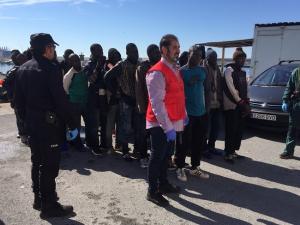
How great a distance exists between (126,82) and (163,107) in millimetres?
1920

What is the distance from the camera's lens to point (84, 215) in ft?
13.2

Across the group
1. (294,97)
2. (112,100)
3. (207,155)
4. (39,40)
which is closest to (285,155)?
(294,97)

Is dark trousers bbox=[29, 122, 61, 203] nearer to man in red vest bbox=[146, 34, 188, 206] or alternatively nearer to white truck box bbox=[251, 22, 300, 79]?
man in red vest bbox=[146, 34, 188, 206]

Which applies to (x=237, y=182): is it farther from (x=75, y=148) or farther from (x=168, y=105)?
(x=75, y=148)

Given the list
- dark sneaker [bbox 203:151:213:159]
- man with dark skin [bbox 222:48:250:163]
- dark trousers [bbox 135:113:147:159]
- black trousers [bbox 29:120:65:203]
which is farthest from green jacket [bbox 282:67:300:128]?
black trousers [bbox 29:120:65:203]

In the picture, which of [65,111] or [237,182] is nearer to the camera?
[65,111]

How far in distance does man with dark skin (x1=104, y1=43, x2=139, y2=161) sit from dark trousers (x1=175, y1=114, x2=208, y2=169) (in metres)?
1.07

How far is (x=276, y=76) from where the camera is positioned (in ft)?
29.0

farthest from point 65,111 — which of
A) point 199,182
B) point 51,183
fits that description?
point 199,182

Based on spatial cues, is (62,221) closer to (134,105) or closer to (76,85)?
(134,105)

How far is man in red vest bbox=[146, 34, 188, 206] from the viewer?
3947 mm

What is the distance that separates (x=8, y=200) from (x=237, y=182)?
3.23m

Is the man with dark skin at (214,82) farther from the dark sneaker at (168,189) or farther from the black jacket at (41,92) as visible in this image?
the black jacket at (41,92)

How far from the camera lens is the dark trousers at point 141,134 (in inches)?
227
